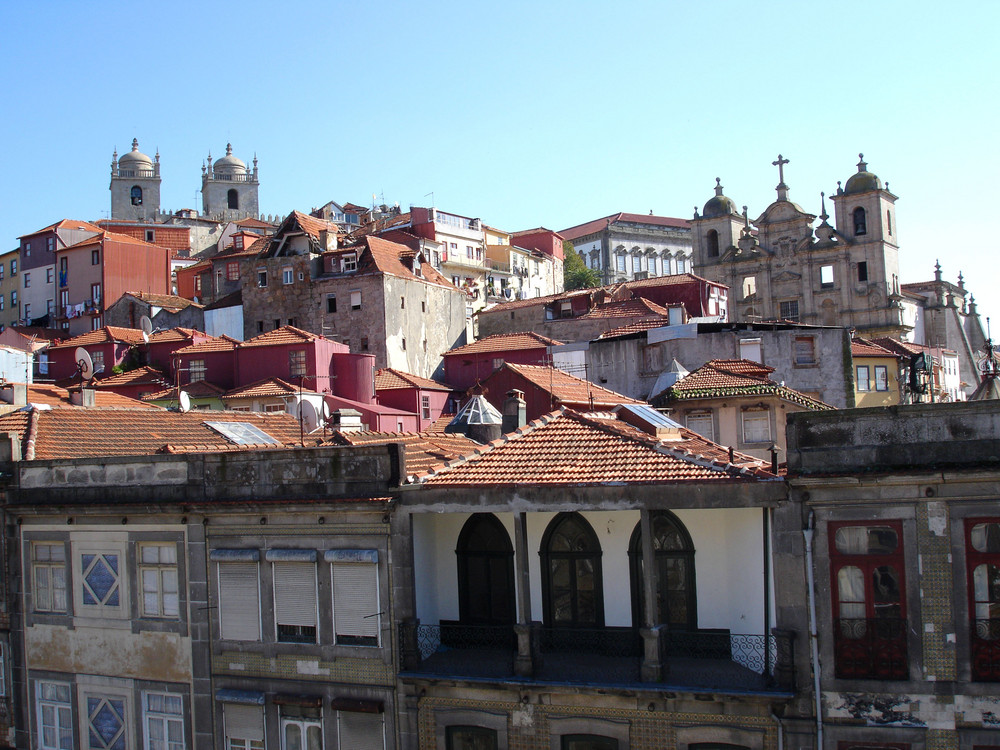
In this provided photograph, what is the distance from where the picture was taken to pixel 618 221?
12800cm

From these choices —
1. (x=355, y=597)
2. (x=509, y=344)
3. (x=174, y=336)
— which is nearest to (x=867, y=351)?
(x=509, y=344)

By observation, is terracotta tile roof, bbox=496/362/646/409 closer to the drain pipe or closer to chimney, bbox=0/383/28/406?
the drain pipe

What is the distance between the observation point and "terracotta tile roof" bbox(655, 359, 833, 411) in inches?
1239

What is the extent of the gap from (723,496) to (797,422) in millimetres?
1500

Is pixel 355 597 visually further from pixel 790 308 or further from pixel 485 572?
pixel 790 308

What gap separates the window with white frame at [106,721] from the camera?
19.2 metres

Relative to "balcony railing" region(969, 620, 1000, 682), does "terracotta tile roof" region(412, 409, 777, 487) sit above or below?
above

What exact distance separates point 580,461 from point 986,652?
6412 mm

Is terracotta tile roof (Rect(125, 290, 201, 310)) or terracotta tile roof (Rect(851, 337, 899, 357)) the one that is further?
terracotta tile roof (Rect(125, 290, 201, 310))

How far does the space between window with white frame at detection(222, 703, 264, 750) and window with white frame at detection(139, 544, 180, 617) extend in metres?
2.05

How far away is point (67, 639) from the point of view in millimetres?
19875

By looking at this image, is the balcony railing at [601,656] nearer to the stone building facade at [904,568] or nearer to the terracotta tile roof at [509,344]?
the stone building facade at [904,568]

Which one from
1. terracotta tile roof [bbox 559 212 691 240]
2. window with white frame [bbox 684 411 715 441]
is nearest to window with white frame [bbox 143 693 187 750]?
window with white frame [bbox 684 411 715 441]

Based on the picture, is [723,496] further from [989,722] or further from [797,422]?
[989,722]
